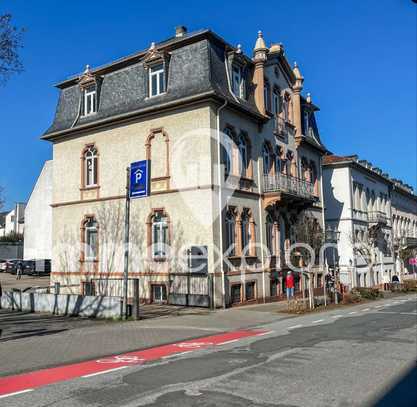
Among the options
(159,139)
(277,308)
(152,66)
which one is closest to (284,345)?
(277,308)

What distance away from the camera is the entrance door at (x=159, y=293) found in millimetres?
22219

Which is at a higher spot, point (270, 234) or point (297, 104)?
point (297, 104)

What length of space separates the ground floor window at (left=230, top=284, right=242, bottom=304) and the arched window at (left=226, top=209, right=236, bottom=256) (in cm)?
147

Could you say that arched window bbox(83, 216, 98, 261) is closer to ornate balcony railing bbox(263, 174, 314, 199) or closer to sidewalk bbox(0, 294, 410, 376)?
sidewalk bbox(0, 294, 410, 376)

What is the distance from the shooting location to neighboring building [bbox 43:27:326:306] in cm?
2150

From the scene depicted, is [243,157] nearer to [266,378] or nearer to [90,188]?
[90,188]

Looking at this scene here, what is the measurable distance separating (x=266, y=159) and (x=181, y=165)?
5825 mm

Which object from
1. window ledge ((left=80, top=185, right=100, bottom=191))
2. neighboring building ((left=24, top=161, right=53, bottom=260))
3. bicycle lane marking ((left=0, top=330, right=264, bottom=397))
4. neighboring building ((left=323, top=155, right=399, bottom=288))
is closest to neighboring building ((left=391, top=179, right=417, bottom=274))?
neighboring building ((left=323, top=155, right=399, bottom=288))

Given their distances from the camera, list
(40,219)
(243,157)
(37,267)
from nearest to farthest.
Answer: (243,157) → (37,267) → (40,219)

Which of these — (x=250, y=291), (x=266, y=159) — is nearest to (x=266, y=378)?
(x=250, y=291)

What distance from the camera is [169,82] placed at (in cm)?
2286

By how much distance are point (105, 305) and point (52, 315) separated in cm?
250

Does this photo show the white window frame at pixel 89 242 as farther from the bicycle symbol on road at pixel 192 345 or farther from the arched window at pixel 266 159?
the bicycle symbol on road at pixel 192 345

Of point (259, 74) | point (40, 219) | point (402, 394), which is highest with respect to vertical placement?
point (259, 74)
